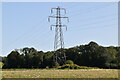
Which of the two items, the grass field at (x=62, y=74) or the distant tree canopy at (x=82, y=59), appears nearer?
the grass field at (x=62, y=74)

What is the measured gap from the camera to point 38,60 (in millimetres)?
90062

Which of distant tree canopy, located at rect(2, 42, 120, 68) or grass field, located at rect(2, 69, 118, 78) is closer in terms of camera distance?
grass field, located at rect(2, 69, 118, 78)

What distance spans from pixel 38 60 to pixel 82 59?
1378cm

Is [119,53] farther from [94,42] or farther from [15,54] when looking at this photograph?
[15,54]

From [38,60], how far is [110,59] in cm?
2306

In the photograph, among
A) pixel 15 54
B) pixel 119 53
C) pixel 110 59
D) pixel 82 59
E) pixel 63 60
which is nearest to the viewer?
pixel 63 60

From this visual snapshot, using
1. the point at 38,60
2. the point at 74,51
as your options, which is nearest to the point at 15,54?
the point at 38,60

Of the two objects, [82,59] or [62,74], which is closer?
[62,74]

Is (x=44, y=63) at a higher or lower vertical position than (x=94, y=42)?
lower

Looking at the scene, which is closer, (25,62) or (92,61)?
(92,61)

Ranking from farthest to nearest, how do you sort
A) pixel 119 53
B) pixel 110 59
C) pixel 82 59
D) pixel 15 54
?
pixel 15 54
pixel 119 53
pixel 82 59
pixel 110 59

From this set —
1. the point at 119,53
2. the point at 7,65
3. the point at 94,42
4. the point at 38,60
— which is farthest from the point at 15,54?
the point at 119,53

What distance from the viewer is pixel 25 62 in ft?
309

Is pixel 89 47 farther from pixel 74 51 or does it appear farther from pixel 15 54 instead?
pixel 15 54
